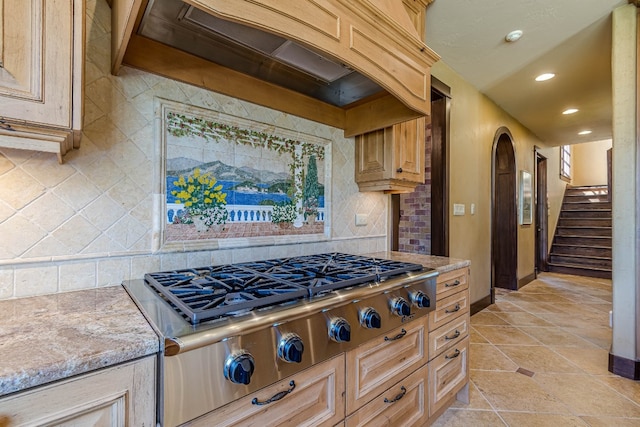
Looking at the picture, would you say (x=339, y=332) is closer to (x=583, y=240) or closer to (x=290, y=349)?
(x=290, y=349)

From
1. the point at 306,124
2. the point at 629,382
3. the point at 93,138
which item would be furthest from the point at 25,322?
the point at 629,382

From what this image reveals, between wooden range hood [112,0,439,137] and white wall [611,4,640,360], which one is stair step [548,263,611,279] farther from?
wooden range hood [112,0,439,137]

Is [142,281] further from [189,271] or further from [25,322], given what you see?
[25,322]

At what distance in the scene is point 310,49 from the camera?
1.19 metres

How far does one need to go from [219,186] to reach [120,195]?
41 centimetres

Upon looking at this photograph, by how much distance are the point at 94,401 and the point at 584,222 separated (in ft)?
29.3

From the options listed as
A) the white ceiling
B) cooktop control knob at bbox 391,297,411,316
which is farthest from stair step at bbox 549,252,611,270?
cooktop control knob at bbox 391,297,411,316

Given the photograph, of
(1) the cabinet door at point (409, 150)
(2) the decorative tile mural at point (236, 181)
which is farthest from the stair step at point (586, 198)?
(2) the decorative tile mural at point (236, 181)

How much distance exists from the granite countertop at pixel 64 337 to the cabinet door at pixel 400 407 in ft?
2.73

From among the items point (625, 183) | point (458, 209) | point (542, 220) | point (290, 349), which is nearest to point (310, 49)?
point (290, 349)

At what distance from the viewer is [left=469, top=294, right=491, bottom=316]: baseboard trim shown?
3.55 metres

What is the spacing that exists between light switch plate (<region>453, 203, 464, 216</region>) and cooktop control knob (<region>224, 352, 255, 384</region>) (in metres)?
2.91

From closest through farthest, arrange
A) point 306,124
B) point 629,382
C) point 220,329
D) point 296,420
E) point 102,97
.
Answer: point 220,329 < point 296,420 < point 102,97 < point 306,124 < point 629,382

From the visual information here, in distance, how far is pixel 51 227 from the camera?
1086mm
